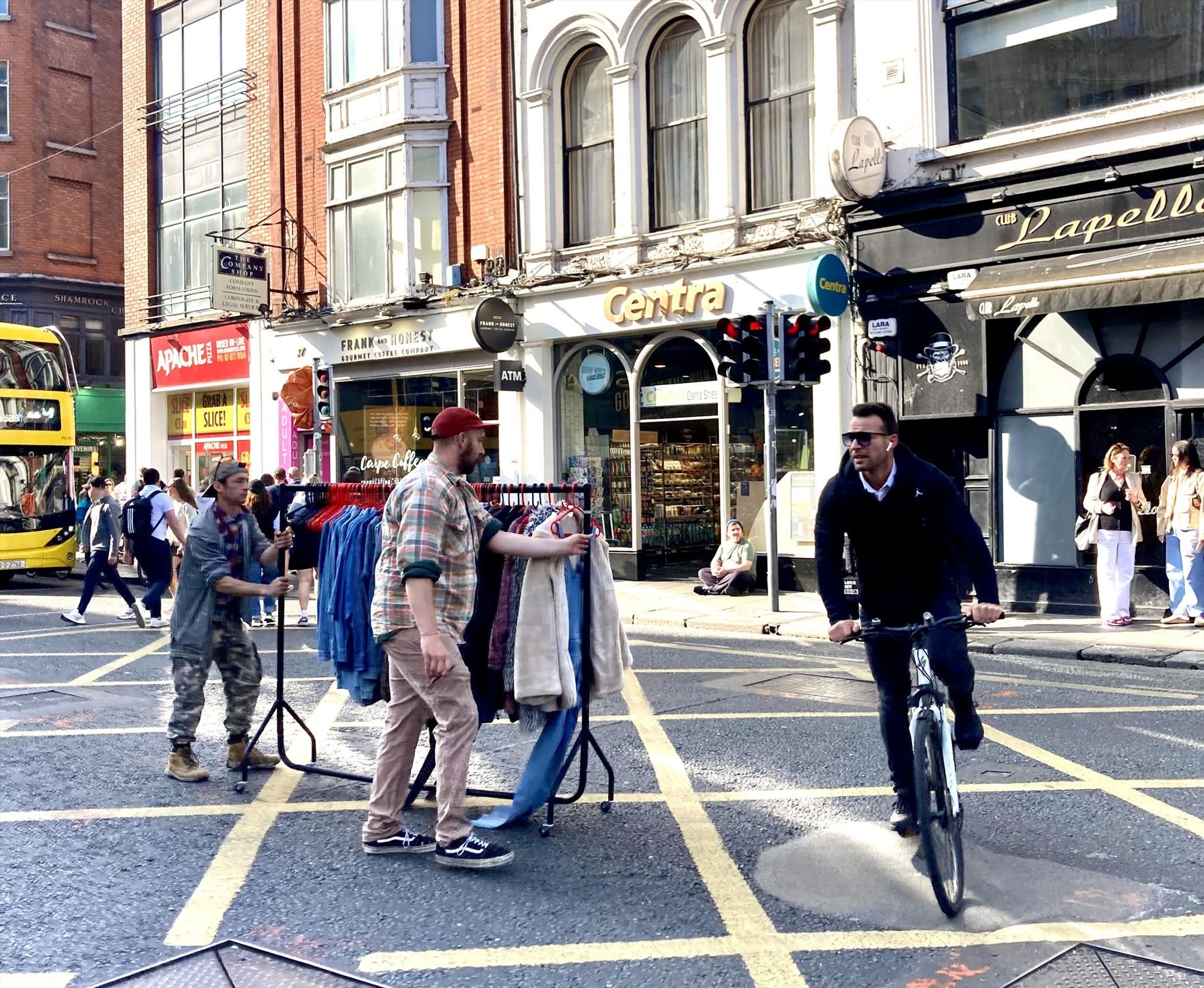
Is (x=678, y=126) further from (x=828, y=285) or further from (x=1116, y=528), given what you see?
(x=1116, y=528)

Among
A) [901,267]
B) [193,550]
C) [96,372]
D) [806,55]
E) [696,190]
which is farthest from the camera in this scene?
[96,372]

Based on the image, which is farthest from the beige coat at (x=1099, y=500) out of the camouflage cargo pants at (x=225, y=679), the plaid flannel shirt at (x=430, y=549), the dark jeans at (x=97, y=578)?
the dark jeans at (x=97, y=578)

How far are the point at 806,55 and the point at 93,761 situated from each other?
13.1m

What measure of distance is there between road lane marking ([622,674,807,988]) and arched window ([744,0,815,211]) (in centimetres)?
1102

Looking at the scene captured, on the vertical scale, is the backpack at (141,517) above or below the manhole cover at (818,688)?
above

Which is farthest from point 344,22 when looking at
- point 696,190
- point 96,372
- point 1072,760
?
point 1072,760

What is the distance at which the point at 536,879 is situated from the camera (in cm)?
472

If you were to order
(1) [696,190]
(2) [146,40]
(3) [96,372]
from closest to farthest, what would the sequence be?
(1) [696,190], (2) [146,40], (3) [96,372]

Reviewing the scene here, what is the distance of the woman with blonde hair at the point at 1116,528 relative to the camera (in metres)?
12.1

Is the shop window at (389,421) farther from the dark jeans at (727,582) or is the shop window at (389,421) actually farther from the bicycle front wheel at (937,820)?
the bicycle front wheel at (937,820)

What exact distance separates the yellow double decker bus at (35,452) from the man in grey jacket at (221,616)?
1460 centimetres

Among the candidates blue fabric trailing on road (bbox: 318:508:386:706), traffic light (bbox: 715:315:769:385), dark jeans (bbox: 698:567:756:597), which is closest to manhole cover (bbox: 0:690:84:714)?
blue fabric trailing on road (bbox: 318:508:386:706)

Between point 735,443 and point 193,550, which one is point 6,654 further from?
point 735,443

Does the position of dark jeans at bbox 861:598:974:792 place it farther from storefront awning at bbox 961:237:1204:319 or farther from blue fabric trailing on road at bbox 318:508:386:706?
storefront awning at bbox 961:237:1204:319
